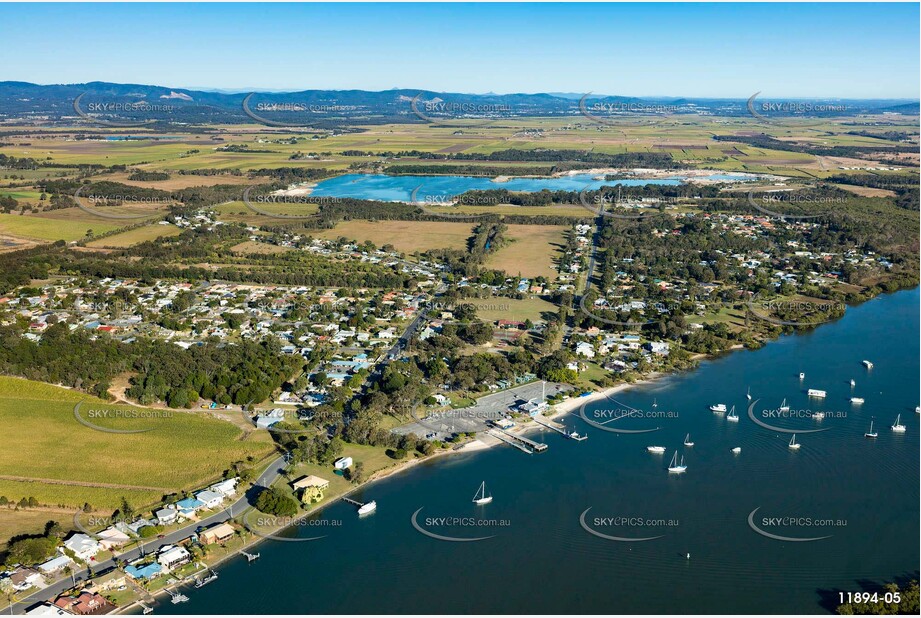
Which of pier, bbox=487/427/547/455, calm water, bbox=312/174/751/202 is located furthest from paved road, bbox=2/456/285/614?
calm water, bbox=312/174/751/202

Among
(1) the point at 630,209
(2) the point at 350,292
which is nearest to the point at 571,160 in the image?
(1) the point at 630,209

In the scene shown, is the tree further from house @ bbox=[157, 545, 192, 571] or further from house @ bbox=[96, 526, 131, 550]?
house @ bbox=[96, 526, 131, 550]

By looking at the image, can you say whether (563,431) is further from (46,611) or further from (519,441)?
(46,611)

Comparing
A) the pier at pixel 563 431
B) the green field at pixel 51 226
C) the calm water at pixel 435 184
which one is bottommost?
the pier at pixel 563 431

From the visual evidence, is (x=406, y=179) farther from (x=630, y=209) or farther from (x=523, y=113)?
(x=523, y=113)

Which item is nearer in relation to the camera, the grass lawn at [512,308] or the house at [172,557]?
the house at [172,557]

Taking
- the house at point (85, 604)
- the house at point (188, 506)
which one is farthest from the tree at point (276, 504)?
the house at point (85, 604)

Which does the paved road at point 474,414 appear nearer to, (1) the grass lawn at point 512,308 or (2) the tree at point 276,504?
(2) the tree at point 276,504
